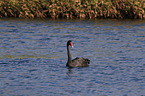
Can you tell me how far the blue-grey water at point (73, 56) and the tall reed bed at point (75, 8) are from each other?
6.35ft

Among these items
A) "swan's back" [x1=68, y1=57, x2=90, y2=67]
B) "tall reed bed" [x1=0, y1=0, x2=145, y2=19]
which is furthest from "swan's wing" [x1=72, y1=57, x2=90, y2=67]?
"tall reed bed" [x1=0, y1=0, x2=145, y2=19]

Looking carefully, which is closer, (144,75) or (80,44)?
(144,75)

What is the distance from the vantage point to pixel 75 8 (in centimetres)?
→ 3906

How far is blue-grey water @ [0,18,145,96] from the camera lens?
50.5 ft

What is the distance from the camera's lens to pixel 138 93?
1471 cm

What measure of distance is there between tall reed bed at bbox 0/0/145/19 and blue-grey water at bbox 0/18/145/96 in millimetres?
1937

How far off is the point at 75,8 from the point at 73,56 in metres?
16.9

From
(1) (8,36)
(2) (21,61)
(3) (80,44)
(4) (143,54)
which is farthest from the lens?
(1) (8,36)

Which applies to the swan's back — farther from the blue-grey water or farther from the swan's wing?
the blue-grey water

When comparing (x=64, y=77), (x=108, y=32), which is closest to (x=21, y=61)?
(x=64, y=77)

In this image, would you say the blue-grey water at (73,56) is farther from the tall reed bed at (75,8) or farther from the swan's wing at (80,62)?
the tall reed bed at (75,8)

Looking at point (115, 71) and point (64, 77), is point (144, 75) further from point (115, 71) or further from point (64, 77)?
point (64, 77)

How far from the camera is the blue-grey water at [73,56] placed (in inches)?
606

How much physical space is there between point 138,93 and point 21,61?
7.78 metres
